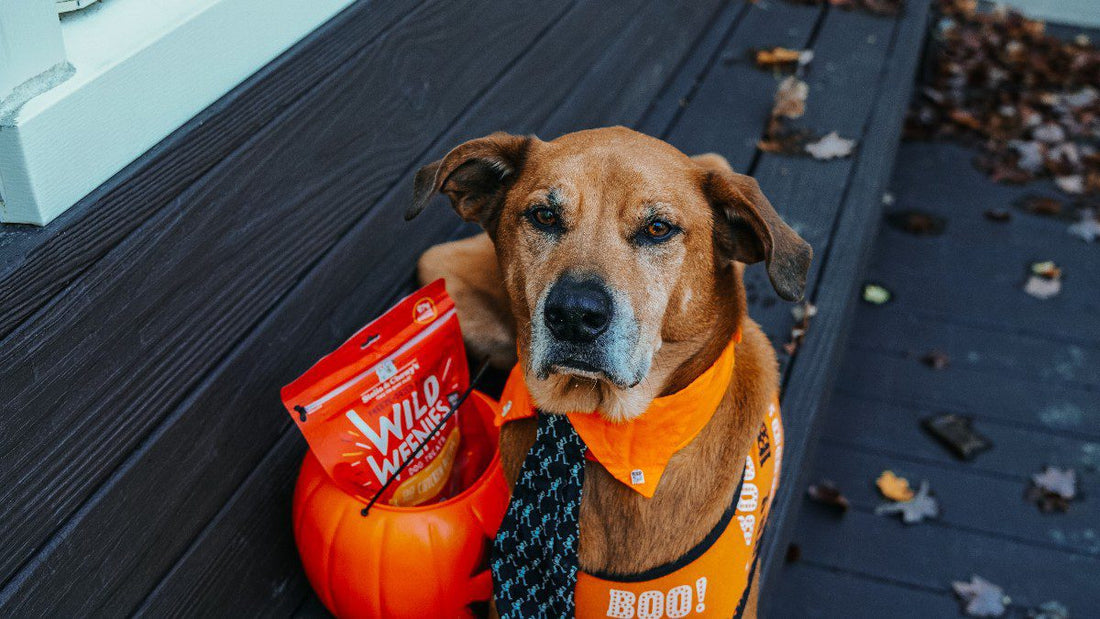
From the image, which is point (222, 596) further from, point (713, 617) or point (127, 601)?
point (713, 617)

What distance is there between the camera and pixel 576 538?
212 centimetres

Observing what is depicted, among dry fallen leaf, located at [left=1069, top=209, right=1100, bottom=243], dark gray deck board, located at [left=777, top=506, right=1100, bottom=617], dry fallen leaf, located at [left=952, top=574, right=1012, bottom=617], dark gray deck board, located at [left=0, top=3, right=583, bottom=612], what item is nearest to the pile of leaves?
dry fallen leaf, located at [left=1069, top=209, right=1100, bottom=243]

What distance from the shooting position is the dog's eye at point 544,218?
2.17 m

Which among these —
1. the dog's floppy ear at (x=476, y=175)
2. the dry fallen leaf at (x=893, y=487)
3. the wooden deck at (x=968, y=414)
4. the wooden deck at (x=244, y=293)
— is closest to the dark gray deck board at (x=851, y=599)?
the wooden deck at (x=968, y=414)

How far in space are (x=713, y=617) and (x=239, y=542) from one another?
3.71ft

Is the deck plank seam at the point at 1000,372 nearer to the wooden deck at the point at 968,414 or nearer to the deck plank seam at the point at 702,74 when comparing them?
the wooden deck at the point at 968,414

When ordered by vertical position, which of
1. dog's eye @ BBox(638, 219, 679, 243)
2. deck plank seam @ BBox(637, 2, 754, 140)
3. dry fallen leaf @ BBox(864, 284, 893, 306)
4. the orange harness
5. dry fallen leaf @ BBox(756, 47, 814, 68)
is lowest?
dry fallen leaf @ BBox(864, 284, 893, 306)

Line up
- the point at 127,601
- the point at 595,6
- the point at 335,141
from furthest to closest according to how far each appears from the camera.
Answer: the point at 595,6, the point at 335,141, the point at 127,601

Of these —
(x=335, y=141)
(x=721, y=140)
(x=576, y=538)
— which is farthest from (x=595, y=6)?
(x=576, y=538)

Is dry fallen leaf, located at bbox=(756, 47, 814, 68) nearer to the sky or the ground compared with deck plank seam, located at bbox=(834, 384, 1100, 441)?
nearer to the sky

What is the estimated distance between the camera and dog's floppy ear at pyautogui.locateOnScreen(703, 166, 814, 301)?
6.72ft

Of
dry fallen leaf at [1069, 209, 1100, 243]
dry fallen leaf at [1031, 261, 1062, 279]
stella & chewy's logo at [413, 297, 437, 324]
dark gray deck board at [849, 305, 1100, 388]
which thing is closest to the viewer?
stella & chewy's logo at [413, 297, 437, 324]

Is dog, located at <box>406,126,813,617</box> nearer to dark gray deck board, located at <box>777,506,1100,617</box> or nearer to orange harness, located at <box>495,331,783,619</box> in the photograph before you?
orange harness, located at <box>495,331,783,619</box>

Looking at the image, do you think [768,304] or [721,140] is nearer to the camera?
[768,304]
